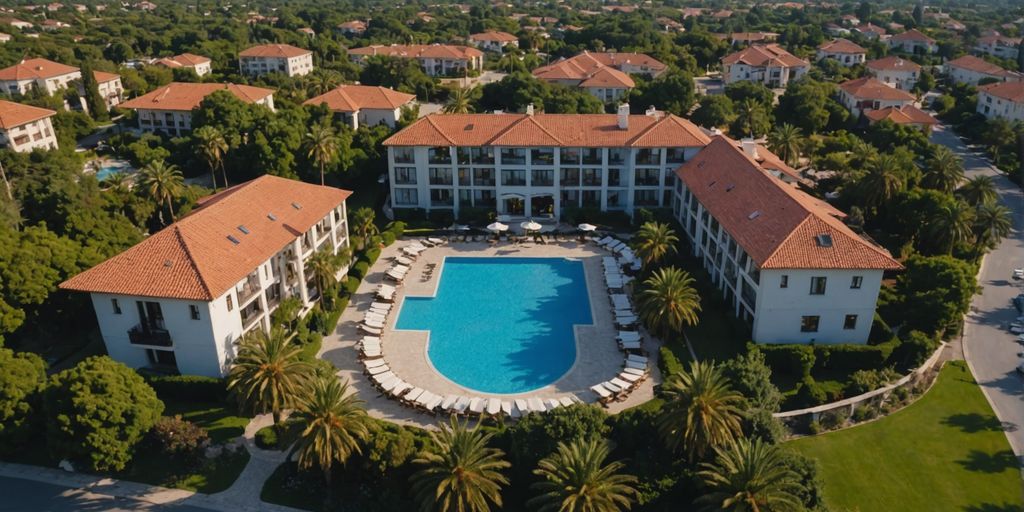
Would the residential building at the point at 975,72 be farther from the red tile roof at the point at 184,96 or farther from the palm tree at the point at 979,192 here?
the red tile roof at the point at 184,96

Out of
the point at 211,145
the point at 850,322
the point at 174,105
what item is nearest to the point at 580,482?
the point at 850,322

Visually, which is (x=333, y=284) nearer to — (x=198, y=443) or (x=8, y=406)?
(x=198, y=443)

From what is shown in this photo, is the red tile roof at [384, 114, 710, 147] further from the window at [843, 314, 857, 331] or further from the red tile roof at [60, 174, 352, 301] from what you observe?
the window at [843, 314, 857, 331]

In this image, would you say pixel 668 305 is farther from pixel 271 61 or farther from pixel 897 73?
pixel 271 61

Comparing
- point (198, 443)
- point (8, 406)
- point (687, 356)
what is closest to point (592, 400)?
point (687, 356)

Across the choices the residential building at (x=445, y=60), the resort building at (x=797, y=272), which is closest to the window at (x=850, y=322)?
the resort building at (x=797, y=272)

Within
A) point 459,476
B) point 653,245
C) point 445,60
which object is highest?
point 459,476
